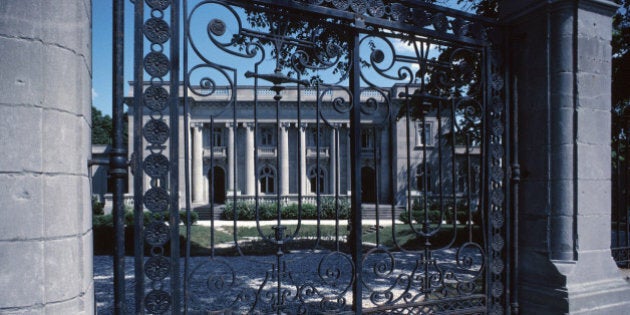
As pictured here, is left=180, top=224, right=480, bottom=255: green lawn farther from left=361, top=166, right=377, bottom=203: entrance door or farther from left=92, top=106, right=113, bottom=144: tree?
left=92, top=106, right=113, bottom=144: tree

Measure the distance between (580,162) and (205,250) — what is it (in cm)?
1044

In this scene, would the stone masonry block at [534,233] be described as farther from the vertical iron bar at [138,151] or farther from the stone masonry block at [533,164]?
the vertical iron bar at [138,151]

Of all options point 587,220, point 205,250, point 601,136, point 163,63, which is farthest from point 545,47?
point 205,250

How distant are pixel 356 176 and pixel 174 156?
165 centimetres

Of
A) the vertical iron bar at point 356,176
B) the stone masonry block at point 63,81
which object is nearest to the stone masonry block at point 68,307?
the stone masonry block at point 63,81

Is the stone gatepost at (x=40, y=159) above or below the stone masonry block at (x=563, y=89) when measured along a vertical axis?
below

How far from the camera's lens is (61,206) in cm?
201

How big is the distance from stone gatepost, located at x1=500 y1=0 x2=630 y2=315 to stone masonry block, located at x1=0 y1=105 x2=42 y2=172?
4255mm

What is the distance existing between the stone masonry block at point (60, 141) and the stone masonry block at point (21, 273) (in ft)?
1.46

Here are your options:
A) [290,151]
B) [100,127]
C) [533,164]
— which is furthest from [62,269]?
[100,127]

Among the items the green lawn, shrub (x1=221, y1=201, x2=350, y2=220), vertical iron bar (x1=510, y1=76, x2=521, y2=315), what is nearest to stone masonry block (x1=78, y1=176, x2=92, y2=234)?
vertical iron bar (x1=510, y1=76, x2=521, y2=315)

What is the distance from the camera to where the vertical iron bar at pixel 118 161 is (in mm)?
2416

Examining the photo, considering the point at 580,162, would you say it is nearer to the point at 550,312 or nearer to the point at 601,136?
the point at 601,136

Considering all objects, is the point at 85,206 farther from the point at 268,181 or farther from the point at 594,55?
the point at 268,181
